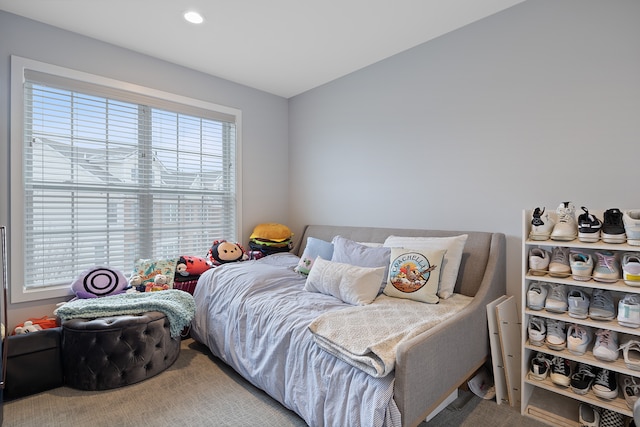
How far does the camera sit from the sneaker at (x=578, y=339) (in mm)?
1563

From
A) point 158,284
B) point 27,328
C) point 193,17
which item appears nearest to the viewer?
point 27,328

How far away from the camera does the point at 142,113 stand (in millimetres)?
2799

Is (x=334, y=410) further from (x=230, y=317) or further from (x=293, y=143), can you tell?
(x=293, y=143)

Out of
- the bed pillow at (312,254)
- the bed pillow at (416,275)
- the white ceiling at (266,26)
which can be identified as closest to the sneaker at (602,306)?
the bed pillow at (416,275)

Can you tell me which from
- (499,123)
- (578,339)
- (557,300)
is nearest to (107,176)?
(499,123)

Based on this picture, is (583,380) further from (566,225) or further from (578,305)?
(566,225)

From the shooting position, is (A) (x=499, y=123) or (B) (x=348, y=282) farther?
(A) (x=499, y=123)

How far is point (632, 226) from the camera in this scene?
1413 millimetres

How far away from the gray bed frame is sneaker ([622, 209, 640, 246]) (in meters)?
0.65

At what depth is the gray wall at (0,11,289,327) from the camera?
2160mm

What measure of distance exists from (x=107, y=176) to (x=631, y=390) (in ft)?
12.0

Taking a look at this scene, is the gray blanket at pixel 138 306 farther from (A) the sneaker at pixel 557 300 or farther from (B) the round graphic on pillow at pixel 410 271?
(A) the sneaker at pixel 557 300

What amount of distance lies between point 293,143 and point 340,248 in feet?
6.06

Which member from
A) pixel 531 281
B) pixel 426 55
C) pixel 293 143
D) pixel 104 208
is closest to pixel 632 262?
pixel 531 281
